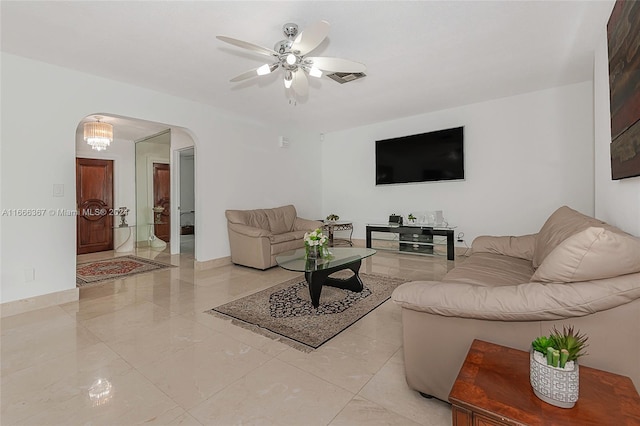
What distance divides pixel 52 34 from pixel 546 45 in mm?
4755

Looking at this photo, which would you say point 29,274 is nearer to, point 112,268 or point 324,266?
point 112,268

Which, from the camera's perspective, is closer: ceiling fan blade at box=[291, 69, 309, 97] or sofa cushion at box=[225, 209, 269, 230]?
ceiling fan blade at box=[291, 69, 309, 97]

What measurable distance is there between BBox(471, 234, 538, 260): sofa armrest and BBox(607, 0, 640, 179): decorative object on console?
39.3 inches

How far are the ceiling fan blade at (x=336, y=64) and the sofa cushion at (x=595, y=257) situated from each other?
1958mm

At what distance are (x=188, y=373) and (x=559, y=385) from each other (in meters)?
1.86

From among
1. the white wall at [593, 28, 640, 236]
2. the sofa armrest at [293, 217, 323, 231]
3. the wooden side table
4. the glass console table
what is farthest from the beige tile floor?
the sofa armrest at [293, 217, 323, 231]

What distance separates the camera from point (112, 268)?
444cm

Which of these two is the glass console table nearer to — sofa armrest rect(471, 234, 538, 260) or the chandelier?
sofa armrest rect(471, 234, 538, 260)

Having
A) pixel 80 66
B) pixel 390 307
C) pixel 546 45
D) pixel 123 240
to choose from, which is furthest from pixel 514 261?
pixel 123 240

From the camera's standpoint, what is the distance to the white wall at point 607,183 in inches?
67.6

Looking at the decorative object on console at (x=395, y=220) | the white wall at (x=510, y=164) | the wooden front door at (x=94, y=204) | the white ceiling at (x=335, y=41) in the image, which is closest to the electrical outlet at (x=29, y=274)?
the white ceiling at (x=335, y=41)

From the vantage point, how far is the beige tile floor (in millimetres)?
1423

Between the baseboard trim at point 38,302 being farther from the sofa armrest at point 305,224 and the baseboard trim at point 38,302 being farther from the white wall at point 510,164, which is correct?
the white wall at point 510,164

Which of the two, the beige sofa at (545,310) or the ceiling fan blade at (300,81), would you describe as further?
the ceiling fan blade at (300,81)
